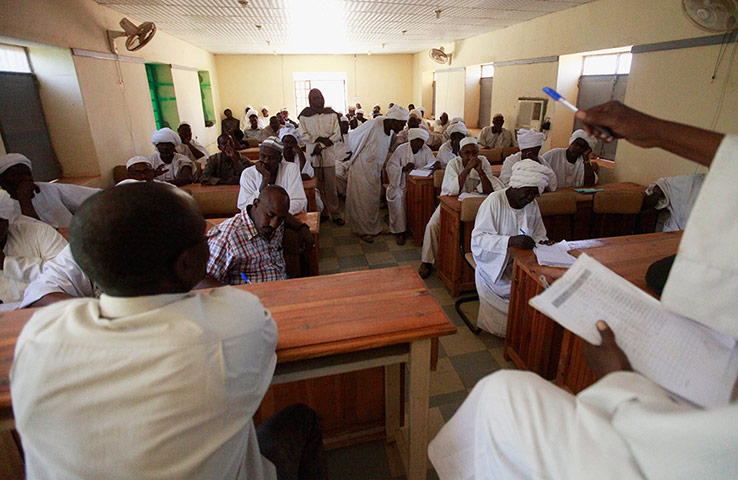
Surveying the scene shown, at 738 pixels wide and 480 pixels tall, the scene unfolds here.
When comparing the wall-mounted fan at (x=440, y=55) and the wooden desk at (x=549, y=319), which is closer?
the wooden desk at (x=549, y=319)

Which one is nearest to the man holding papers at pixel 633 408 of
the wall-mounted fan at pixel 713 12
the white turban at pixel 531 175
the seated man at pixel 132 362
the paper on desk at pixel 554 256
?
the seated man at pixel 132 362

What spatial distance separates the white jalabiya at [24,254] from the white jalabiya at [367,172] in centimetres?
354

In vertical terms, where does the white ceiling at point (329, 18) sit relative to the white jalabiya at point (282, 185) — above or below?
above

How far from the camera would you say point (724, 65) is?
351 centimetres

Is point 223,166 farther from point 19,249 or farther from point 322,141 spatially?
point 19,249

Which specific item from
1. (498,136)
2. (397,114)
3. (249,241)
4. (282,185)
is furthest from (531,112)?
(249,241)

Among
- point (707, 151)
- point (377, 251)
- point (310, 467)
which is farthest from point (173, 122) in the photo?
point (707, 151)

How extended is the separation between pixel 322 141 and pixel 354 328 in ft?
15.9

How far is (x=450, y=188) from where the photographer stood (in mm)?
4031

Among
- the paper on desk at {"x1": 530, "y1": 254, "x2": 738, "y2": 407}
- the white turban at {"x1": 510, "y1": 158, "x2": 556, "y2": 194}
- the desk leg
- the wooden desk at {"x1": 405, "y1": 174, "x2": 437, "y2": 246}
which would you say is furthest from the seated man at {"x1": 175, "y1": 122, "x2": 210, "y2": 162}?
the paper on desk at {"x1": 530, "y1": 254, "x2": 738, "y2": 407}

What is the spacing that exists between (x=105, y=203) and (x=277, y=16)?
6270 mm

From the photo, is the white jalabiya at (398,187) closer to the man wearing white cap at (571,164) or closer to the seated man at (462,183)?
the seated man at (462,183)

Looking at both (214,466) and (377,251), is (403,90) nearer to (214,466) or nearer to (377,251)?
(377,251)

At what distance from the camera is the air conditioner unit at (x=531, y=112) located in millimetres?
6232
